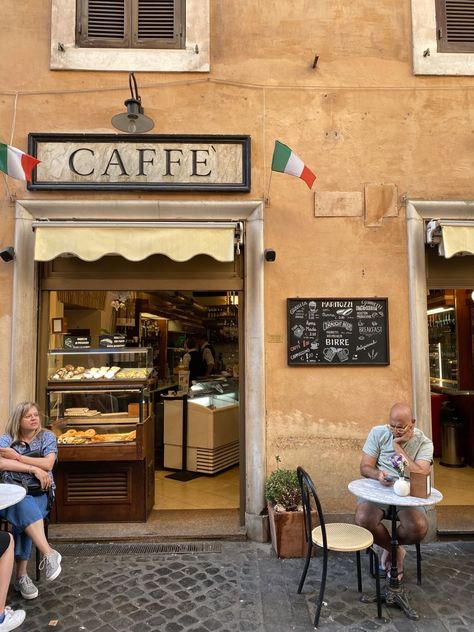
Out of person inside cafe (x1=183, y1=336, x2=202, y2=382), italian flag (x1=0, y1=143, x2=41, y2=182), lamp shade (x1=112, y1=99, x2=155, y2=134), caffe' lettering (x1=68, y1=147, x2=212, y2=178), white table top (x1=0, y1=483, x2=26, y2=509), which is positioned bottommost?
white table top (x1=0, y1=483, x2=26, y2=509)

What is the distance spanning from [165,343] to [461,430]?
621cm

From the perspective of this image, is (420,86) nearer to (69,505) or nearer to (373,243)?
(373,243)

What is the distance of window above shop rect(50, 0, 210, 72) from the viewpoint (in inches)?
204

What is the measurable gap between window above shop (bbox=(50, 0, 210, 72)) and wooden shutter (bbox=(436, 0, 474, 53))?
2.71 meters

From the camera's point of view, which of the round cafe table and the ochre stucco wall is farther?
the ochre stucco wall

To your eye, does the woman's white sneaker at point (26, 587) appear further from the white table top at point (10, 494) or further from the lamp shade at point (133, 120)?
the lamp shade at point (133, 120)

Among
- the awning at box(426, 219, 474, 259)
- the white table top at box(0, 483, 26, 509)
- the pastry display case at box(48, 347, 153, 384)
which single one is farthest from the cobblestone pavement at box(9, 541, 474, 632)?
the awning at box(426, 219, 474, 259)

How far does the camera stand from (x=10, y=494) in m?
3.48

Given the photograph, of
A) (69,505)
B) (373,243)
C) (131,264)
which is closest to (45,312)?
(131,264)

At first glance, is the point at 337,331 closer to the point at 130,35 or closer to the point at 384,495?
the point at 384,495

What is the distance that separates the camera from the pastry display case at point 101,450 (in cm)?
511

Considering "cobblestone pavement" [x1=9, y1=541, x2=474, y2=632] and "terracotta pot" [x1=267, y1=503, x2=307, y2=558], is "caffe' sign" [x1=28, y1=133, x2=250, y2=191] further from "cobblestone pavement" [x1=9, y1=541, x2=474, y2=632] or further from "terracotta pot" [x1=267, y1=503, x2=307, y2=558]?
"cobblestone pavement" [x1=9, y1=541, x2=474, y2=632]

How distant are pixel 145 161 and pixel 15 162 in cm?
133

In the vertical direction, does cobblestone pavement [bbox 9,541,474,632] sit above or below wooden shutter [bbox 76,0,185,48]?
below
